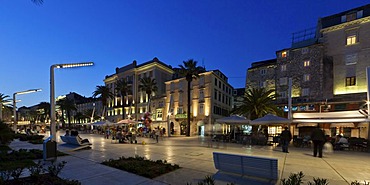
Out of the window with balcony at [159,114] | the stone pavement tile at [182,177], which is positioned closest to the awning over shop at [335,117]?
the stone pavement tile at [182,177]

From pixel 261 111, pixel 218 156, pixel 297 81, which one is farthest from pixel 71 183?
pixel 297 81

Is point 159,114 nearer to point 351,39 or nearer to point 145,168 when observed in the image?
point 351,39

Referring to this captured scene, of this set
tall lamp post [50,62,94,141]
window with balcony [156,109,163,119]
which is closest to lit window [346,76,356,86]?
tall lamp post [50,62,94,141]

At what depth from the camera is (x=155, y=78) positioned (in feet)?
171

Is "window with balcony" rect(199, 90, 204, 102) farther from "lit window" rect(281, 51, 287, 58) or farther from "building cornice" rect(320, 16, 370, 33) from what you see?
"building cornice" rect(320, 16, 370, 33)

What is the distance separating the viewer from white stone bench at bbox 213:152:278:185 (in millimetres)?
6016

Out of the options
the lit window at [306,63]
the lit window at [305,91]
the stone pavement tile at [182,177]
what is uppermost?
the lit window at [306,63]

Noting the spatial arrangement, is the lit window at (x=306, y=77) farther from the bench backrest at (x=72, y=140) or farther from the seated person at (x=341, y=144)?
the bench backrest at (x=72, y=140)

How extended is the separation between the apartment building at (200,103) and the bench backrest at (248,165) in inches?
1247

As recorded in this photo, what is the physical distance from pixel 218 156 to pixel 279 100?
2916 cm

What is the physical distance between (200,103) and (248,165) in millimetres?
35809

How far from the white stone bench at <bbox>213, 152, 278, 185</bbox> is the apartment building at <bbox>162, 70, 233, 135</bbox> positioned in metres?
31.6

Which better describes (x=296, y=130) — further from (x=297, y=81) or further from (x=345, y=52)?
(x=345, y=52)

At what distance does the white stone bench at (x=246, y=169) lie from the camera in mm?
6016
